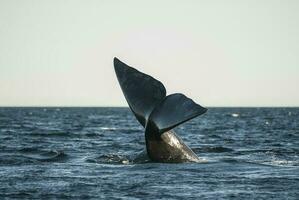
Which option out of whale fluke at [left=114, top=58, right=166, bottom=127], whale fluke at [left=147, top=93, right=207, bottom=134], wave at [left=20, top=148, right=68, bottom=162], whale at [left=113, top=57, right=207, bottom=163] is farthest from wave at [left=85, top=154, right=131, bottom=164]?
whale fluke at [left=147, top=93, right=207, bottom=134]

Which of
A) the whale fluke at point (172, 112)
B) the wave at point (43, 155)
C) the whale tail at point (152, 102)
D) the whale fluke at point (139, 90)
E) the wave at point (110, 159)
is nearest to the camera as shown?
the whale fluke at point (172, 112)

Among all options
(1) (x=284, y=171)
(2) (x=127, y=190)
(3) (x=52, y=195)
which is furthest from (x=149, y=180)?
(1) (x=284, y=171)

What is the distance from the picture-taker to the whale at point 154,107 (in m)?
13.7

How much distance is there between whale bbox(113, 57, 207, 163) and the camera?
44.8 feet

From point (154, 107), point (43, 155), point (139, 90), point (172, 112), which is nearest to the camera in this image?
point (172, 112)

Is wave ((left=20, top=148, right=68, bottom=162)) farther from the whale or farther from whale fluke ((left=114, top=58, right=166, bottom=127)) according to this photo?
whale fluke ((left=114, top=58, right=166, bottom=127))

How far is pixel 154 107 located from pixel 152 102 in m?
0.14

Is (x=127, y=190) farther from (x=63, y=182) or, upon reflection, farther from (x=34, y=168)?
(x=34, y=168)

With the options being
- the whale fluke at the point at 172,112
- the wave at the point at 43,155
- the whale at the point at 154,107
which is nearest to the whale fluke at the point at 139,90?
the whale at the point at 154,107

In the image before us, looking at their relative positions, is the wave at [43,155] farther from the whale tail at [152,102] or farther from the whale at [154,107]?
the whale tail at [152,102]

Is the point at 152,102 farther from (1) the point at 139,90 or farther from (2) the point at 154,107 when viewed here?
(1) the point at 139,90

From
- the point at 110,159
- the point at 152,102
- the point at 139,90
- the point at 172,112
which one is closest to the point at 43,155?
the point at 110,159

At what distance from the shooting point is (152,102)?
46.6 feet

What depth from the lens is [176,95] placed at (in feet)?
46.2
